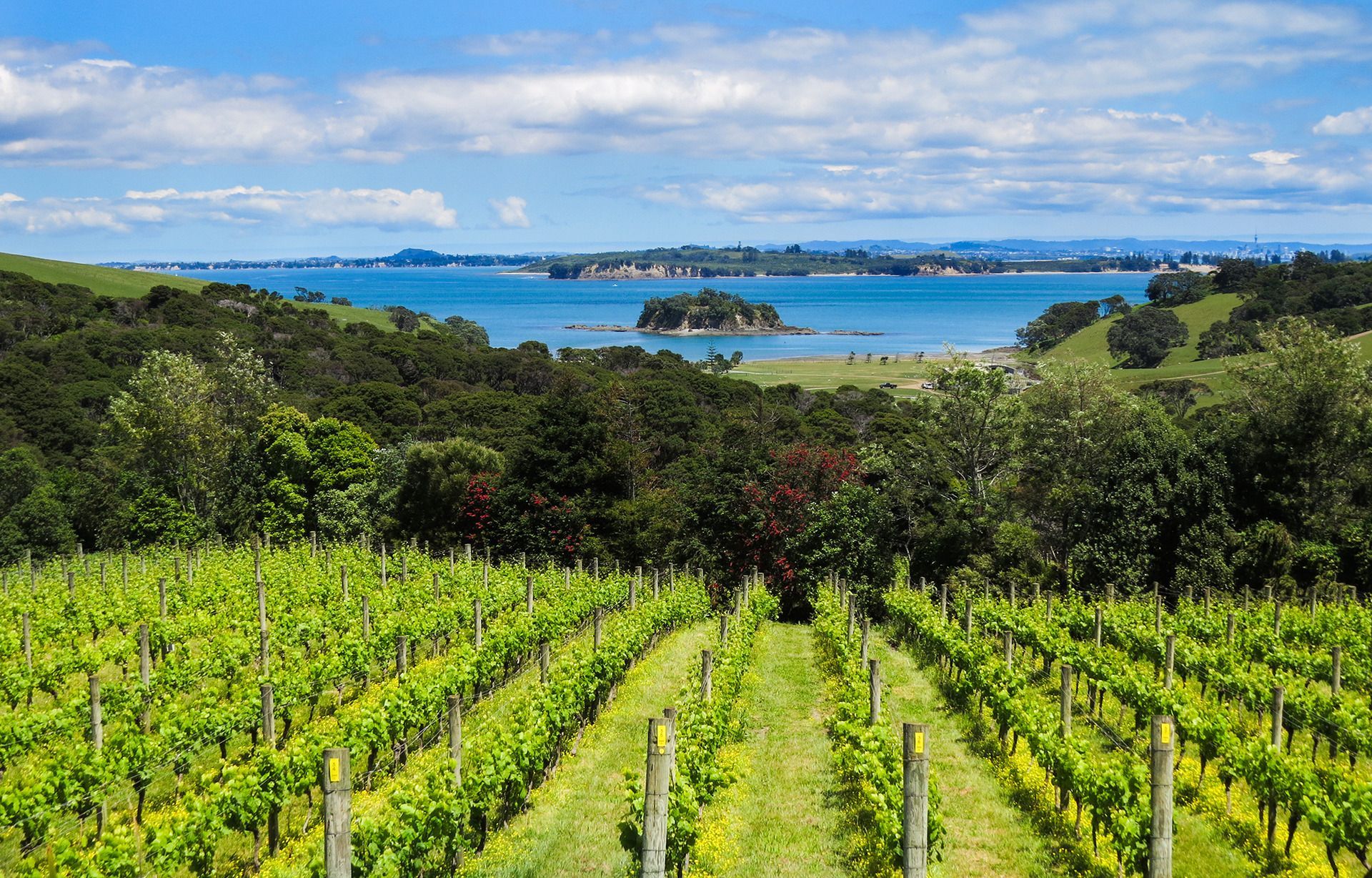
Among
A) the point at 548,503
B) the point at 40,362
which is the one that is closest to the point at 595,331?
the point at 40,362

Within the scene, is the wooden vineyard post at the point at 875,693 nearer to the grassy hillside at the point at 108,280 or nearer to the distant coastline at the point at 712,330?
the grassy hillside at the point at 108,280

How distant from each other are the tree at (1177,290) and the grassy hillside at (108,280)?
306 feet

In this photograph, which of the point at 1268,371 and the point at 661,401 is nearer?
the point at 1268,371

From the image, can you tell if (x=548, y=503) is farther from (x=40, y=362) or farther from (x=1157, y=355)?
(x=1157, y=355)

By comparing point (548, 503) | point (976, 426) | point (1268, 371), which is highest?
point (1268, 371)

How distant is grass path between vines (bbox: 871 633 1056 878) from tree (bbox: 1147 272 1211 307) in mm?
113050

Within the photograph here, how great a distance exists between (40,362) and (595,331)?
4777 inches

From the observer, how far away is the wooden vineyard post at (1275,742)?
9578mm

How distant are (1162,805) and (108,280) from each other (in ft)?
422

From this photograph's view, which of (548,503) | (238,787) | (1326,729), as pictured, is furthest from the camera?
(548,503)

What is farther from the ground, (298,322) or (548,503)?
(298,322)

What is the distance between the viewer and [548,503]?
31.7m

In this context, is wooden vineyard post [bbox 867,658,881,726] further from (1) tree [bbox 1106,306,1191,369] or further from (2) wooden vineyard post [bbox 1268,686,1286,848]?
(1) tree [bbox 1106,306,1191,369]

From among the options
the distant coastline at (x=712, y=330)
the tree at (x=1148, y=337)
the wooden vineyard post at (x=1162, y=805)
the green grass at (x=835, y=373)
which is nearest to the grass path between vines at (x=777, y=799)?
the wooden vineyard post at (x=1162, y=805)
